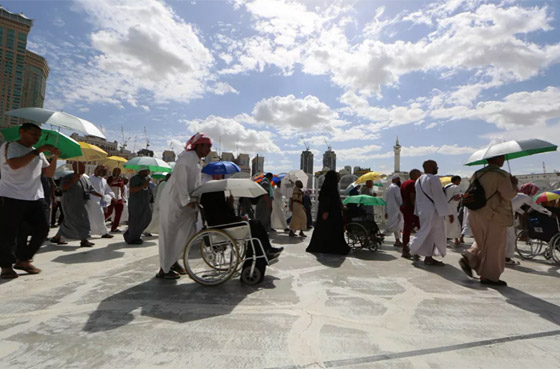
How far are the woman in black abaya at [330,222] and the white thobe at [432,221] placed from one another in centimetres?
130

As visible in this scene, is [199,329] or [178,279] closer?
[199,329]

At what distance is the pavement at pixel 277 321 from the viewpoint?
72.4 inches

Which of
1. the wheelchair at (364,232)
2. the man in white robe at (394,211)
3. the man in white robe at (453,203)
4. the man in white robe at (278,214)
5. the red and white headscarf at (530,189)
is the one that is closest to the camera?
the wheelchair at (364,232)

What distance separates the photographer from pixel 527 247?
7238 millimetres

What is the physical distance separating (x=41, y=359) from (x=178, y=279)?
1918 mm

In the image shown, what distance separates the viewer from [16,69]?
92312 millimetres

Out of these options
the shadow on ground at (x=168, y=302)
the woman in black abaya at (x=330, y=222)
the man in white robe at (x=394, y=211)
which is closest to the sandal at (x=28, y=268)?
the shadow on ground at (x=168, y=302)

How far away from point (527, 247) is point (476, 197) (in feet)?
16.6

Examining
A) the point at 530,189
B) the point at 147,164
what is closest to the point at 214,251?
the point at 147,164

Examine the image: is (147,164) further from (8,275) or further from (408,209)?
(408,209)

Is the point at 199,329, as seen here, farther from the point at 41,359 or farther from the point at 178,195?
the point at 178,195

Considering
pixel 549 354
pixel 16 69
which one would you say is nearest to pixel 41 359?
pixel 549 354

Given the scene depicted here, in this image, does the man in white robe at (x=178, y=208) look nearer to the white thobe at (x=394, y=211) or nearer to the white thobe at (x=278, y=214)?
the white thobe at (x=394, y=211)

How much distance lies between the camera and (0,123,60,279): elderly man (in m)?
3.39
